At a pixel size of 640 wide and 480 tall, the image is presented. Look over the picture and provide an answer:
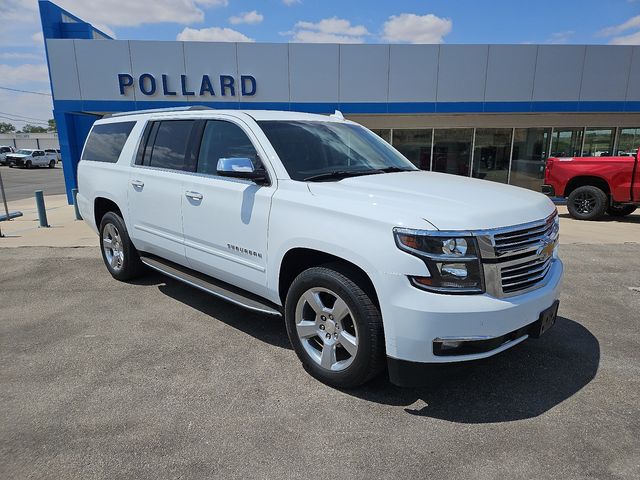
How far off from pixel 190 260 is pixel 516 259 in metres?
2.96

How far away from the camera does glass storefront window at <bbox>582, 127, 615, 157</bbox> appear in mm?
15783

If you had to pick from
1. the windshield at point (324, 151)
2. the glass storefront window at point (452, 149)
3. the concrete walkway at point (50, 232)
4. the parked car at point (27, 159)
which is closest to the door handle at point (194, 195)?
the windshield at point (324, 151)

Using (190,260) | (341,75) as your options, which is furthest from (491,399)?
(341,75)

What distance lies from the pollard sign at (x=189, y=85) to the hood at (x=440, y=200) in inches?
457

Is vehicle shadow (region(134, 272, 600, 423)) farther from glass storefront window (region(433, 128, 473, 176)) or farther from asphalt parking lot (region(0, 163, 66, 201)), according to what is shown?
asphalt parking lot (region(0, 163, 66, 201))

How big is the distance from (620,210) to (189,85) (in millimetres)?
13033

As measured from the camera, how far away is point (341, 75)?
45.5 ft

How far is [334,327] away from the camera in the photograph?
10.1 ft

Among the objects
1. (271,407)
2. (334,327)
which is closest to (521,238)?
(334,327)

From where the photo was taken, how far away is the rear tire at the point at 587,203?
10.6 m

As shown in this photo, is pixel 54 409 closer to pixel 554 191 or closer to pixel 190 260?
pixel 190 260

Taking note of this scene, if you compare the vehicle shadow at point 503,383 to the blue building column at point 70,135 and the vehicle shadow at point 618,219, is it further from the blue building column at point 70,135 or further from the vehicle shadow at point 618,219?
the blue building column at point 70,135

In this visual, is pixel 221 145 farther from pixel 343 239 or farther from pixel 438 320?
pixel 438 320

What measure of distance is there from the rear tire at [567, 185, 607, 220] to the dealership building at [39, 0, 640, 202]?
4.79 meters
